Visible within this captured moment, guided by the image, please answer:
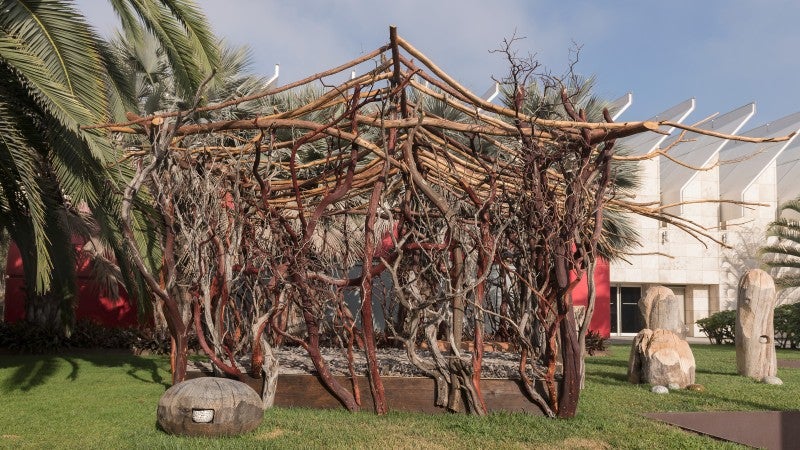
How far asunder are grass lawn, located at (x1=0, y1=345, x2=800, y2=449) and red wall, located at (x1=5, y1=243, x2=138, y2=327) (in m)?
7.71

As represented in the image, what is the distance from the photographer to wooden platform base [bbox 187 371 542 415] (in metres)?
8.39

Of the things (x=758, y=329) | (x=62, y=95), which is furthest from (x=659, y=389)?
(x=62, y=95)

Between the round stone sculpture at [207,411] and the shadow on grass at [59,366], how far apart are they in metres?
3.77

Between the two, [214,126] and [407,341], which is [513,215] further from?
[214,126]

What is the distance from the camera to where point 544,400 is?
8.33 m

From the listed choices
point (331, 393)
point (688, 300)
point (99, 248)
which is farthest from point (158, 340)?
point (688, 300)

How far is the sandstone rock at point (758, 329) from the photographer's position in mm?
12617

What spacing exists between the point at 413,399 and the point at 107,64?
5.83 m

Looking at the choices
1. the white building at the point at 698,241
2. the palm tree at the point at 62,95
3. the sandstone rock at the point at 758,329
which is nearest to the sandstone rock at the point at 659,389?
the sandstone rock at the point at 758,329

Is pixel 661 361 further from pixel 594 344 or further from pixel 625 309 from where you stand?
pixel 625 309

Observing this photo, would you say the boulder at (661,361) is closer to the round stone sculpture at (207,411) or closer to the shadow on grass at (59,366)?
the round stone sculpture at (207,411)

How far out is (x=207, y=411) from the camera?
7.07m

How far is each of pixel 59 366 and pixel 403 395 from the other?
290 inches

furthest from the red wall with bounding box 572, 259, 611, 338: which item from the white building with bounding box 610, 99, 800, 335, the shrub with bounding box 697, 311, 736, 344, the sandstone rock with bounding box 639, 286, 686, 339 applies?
the sandstone rock with bounding box 639, 286, 686, 339
